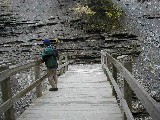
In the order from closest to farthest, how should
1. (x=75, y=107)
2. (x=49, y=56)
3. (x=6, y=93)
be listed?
(x=6, y=93), (x=75, y=107), (x=49, y=56)

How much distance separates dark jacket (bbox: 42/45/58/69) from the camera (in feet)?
27.8

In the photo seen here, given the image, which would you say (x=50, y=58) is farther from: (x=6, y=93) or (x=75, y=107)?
(x=6, y=93)

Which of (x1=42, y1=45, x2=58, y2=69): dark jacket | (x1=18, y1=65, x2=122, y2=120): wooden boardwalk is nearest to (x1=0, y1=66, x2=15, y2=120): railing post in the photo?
(x1=18, y1=65, x2=122, y2=120): wooden boardwalk

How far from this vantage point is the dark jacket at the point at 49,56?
848 centimetres

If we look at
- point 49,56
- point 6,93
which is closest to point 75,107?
point 6,93

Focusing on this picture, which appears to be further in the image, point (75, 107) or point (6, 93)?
point (75, 107)

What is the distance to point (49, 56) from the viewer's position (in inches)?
338

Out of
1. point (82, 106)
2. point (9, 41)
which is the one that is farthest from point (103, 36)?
point (82, 106)

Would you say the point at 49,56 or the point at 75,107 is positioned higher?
the point at 49,56

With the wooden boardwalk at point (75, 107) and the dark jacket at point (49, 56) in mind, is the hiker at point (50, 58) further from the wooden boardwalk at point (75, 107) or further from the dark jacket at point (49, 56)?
the wooden boardwalk at point (75, 107)

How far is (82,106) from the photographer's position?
6.37 meters

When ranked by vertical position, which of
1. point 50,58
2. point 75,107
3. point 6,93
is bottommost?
point 75,107

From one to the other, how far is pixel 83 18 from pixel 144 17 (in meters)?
5.90

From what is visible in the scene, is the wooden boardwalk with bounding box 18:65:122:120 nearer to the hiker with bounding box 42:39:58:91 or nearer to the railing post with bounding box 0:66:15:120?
the railing post with bounding box 0:66:15:120
